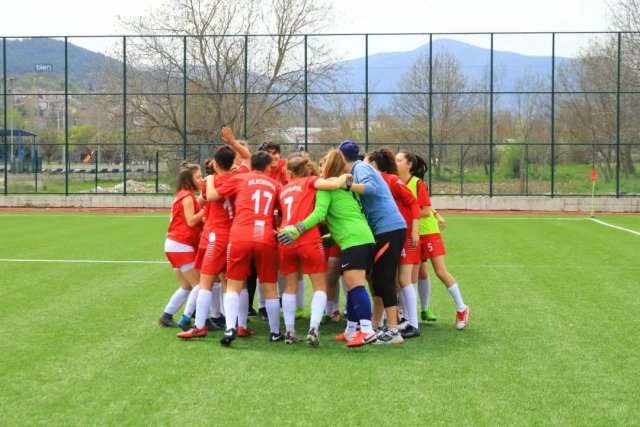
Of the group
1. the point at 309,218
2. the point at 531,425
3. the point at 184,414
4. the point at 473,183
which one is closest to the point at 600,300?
the point at 309,218

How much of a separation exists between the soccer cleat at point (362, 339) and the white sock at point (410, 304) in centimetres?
59

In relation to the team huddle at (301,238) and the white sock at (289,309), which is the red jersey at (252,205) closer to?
the team huddle at (301,238)

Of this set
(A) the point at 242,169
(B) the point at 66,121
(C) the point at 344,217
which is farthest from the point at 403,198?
(B) the point at 66,121

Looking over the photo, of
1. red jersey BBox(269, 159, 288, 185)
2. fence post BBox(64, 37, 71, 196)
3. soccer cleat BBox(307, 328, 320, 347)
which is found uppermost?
fence post BBox(64, 37, 71, 196)

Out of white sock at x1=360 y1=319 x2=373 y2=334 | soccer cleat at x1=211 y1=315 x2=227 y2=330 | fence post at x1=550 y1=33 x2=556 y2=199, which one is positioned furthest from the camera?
fence post at x1=550 y1=33 x2=556 y2=199

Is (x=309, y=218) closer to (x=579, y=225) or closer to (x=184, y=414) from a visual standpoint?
(x=184, y=414)

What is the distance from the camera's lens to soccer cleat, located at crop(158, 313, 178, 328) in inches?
331

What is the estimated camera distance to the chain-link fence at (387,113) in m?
31.0

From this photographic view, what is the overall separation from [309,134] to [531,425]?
86.3ft

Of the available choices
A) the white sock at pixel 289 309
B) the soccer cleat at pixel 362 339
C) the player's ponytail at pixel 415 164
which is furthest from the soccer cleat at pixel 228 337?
the player's ponytail at pixel 415 164

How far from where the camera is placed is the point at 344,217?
765cm

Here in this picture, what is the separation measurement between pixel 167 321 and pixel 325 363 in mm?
2131

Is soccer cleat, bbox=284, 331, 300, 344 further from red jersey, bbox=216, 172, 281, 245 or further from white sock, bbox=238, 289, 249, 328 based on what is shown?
red jersey, bbox=216, 172, 281, 245

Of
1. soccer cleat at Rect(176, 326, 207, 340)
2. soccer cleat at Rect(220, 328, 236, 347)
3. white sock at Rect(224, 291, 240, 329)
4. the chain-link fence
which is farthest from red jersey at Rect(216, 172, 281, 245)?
the chain-link fence
